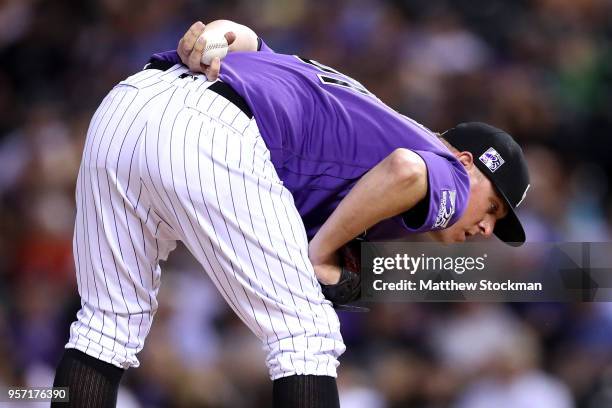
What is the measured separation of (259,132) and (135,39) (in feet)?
12.6

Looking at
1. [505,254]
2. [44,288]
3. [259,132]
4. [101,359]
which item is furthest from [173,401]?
[259,132]

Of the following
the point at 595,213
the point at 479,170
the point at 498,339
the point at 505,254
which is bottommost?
the point at 498,339

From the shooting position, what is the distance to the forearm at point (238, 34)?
275 centimetres

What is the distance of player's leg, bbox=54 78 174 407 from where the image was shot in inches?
99.3

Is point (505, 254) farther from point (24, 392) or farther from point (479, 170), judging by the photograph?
point (24, 392)

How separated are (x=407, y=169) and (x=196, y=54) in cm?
63

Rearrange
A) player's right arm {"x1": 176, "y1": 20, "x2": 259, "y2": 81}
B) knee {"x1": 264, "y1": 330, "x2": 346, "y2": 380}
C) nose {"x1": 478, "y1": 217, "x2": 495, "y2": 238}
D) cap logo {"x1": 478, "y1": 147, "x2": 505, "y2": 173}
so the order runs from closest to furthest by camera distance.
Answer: knee {"x1": 264, "y1": 330, "x2": 346, "y2": 380} → player's right arm {"x1": 176, "y1": 20, "x2": 259, "y2": 81} → cap logo {"x1": 478, "y1": 147, "x2": 505, "y2": 173} → nose {"x1": 478, "y1": 217, "x2": 495, "y2": 238}

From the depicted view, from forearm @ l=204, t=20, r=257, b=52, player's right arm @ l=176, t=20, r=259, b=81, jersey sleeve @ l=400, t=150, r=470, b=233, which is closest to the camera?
jersey sleeve @ l=400, t=150, r=470, b=233

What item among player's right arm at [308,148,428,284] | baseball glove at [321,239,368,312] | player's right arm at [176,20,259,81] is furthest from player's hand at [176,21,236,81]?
baseball glove at [321,239,368,312]

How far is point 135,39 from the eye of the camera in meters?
6.18

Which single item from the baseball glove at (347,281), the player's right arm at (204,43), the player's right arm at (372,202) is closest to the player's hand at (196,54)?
the player's right arm at (204,43)

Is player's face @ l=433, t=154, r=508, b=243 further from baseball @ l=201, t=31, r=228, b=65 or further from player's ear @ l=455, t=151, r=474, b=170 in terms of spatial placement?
baseball @ l=201, t=31, r=228, b=65

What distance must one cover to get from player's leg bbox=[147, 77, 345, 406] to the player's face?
0.64 metres

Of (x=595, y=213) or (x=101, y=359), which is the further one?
(x=595, y=213)
